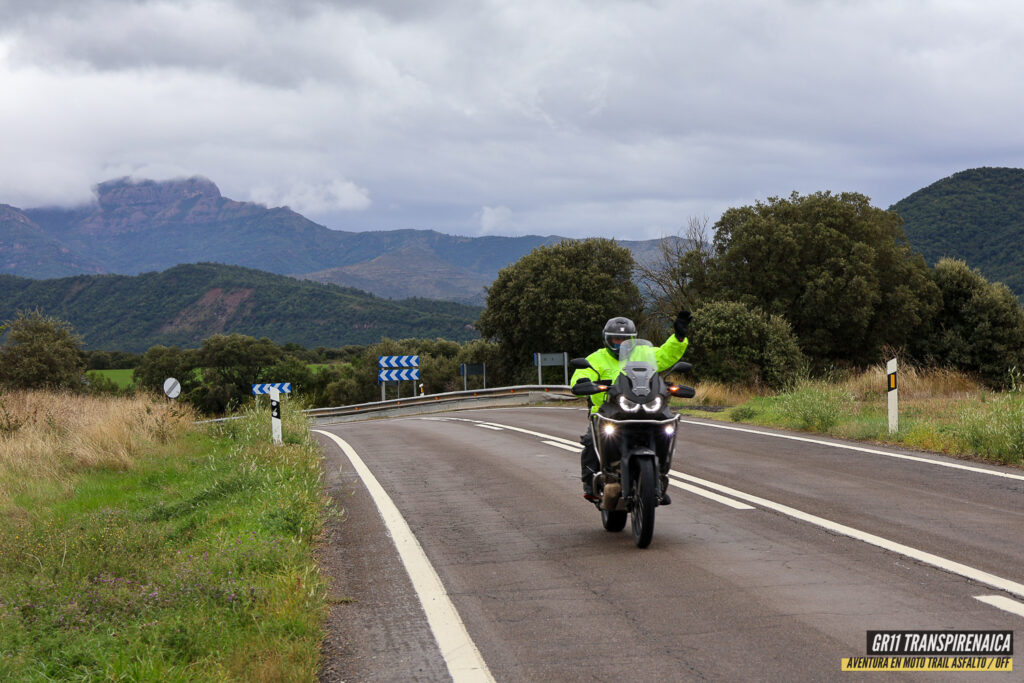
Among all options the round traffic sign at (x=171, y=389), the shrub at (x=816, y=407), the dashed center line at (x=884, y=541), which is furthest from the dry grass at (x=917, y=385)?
the round traffic sign at (x=171, y=389)

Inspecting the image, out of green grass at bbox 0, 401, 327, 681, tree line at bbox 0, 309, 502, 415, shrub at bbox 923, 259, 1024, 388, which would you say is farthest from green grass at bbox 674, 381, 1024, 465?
tree line at bbox 0, 309, 502, 415

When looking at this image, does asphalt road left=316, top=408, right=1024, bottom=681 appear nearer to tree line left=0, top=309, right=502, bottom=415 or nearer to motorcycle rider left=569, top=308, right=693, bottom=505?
motorcycle rider left=569, top=308, right=693, bottom=505

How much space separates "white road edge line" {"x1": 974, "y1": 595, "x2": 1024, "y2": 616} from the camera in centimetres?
471

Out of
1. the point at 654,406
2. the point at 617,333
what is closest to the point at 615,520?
the point at 654,406

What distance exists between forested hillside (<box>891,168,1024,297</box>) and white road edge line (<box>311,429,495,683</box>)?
7748cm

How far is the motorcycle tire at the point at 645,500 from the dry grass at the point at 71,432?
25.9 ft

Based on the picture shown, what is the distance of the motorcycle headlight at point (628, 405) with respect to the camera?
260 inches

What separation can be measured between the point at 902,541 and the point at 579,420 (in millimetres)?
14899

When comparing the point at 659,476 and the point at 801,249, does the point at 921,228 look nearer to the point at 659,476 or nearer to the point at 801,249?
the point at 801,249

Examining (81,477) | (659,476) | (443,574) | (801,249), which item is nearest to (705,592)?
(659,476)

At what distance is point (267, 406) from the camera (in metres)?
19.0

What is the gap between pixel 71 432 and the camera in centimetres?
1416

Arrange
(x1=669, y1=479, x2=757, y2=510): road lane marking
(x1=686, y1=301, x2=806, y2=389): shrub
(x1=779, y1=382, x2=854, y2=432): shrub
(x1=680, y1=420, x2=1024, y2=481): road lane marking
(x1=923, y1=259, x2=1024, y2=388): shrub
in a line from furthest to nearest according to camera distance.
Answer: (x1=923, y1=259, x2=1024, y2=388): shrub < (x1=686, y1=301, x2=806, y2=389): shrub < (x1=779, y1=382, x2=854, y2=432): shrub < (x1=680, y1=420, x2=1024, y2=481): road lane marking < (x1=669, y1=479, x2=757, y2=510): road lane marking

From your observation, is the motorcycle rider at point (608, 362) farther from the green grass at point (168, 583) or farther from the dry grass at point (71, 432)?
the dry grass at point (71, 432)
